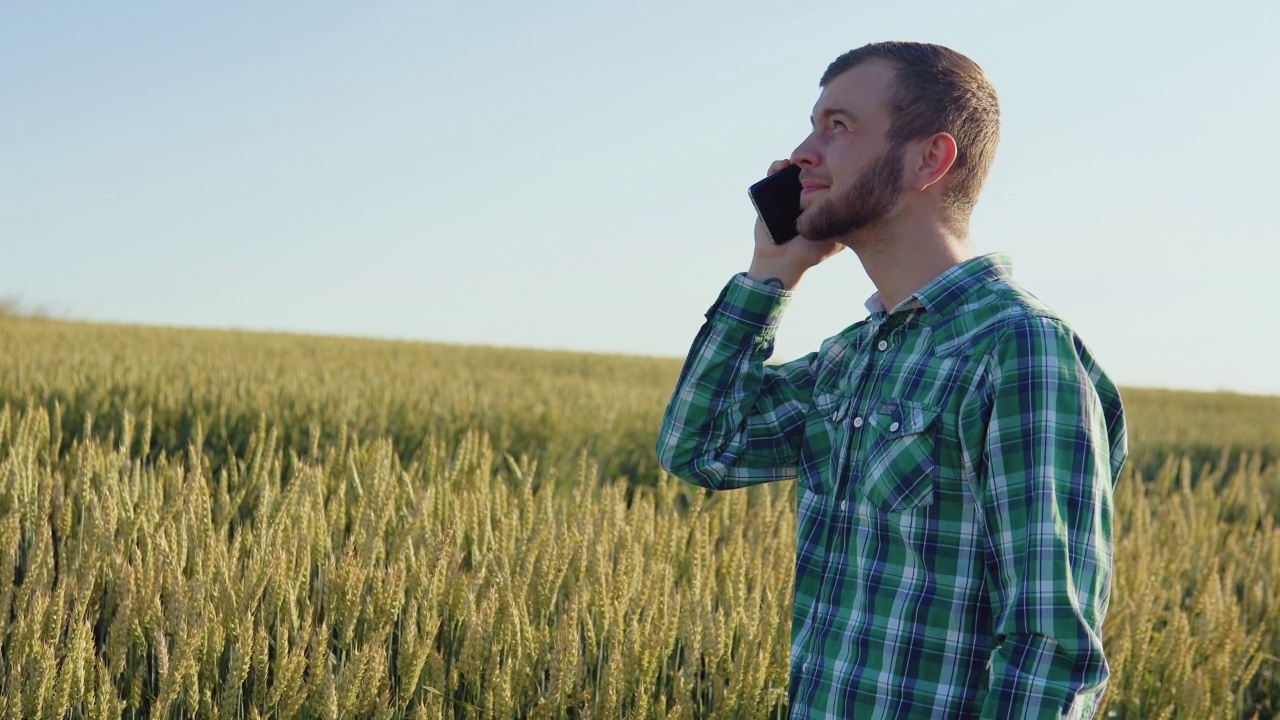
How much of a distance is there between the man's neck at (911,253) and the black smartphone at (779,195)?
17 centimetres

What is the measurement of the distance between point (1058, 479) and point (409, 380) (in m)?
6.65

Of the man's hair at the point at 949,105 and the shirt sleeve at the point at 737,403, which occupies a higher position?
the man's hair at the point at 949,105

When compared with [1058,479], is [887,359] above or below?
above

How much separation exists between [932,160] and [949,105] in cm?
10

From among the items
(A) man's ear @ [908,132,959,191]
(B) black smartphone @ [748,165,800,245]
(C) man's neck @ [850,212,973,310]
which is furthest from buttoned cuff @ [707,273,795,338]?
(A) man's ear @ [908,132,959,191]

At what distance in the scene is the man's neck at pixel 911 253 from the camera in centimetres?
155

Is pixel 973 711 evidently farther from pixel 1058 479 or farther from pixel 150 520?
pixel 150 520

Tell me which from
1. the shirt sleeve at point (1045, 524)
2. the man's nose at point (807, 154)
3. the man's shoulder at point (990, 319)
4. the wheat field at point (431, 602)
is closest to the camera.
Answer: the shirt sleeve at point (1045, 524)

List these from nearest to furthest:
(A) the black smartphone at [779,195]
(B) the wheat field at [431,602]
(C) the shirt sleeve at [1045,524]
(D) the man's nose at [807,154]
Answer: (C) the shirt sleeve at [1045,524] → (D) the man's nose at [807,154] → (A) the black smartphone at [779,195] → (B) the wheat field at [431,602]

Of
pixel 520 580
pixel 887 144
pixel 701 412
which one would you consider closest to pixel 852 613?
pixel 701 412

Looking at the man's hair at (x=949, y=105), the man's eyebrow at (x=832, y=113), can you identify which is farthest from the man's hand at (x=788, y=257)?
the man's hair at (x=949, y=105)

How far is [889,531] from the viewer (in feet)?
4.74

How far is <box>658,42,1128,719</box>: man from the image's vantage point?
1259 millimetres

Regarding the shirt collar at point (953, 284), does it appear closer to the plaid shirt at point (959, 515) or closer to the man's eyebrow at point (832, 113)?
the plaid shirt at point (959, 515)
